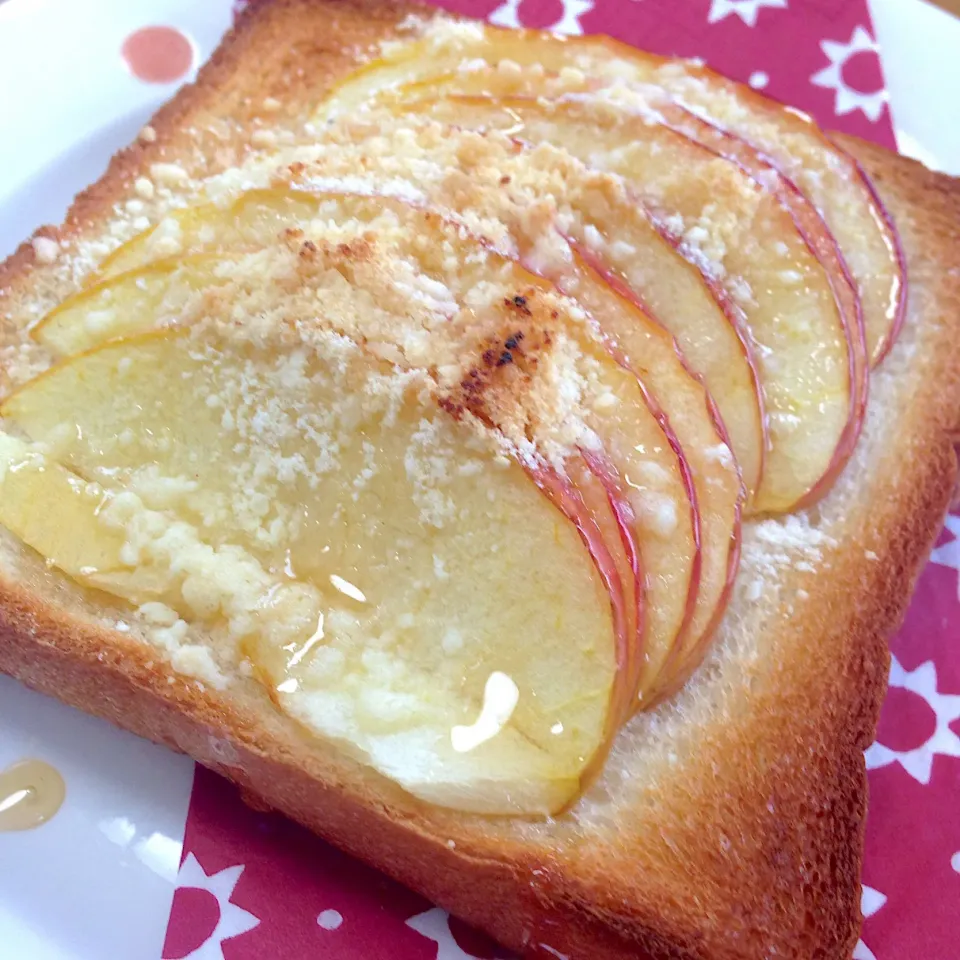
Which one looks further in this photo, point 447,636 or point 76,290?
point 76,290

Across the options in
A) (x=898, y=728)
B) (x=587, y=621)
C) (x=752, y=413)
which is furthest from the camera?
(x=898, y=728)

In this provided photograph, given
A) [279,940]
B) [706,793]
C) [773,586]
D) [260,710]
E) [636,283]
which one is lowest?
[279,940]

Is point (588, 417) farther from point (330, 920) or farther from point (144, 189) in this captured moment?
point (144, 189)

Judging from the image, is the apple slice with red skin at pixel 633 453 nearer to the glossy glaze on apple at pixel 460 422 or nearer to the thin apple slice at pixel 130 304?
the glossy glaze on apple at pixel 460 422

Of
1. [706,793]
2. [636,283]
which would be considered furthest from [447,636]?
[636,283]

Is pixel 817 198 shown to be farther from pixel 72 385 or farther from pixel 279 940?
pixel 279 940

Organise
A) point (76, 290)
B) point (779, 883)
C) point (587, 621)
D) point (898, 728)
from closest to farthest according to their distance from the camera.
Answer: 1. point (587, 621)
2. point (779, 883)
3. point (898, 728)
4. point (76, 290)

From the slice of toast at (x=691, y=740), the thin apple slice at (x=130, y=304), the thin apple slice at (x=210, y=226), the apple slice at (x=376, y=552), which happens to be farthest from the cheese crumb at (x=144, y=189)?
the apple slice at (x=376, y=552)
